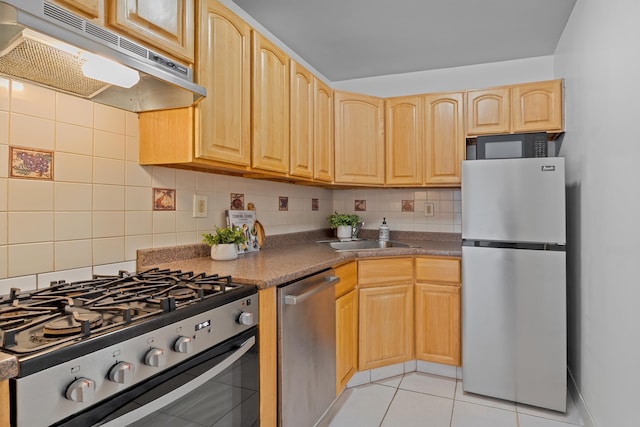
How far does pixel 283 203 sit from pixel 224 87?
1.20 m

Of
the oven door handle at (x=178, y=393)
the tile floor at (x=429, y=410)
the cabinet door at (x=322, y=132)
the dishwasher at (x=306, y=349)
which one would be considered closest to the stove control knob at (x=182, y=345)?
the oven door handle at (x=178, y=393)

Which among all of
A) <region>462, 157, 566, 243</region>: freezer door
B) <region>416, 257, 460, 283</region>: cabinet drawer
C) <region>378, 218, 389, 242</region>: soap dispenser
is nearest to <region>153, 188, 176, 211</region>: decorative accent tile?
<region>416, 257, 460, 283</region>: cabinet drawer

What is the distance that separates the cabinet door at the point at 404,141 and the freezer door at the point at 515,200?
2.16ft

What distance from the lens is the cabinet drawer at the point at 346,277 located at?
208 cm

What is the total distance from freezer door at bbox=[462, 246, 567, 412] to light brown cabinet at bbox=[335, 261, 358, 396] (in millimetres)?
688

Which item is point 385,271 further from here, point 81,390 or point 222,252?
point 81,390

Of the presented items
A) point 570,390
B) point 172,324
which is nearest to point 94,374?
point 172,324

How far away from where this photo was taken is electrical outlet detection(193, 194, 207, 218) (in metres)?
1.96

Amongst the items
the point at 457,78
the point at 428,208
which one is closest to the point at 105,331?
the point at 428,208

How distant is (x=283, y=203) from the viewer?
9.09 feet

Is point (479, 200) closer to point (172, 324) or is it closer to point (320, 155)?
point (320, 155)

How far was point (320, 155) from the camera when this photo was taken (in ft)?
8.64

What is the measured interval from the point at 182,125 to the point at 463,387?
2221mm

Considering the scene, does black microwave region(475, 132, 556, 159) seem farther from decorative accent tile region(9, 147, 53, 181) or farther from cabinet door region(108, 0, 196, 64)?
decorative accent tile region(9, 147, 53, 181)
